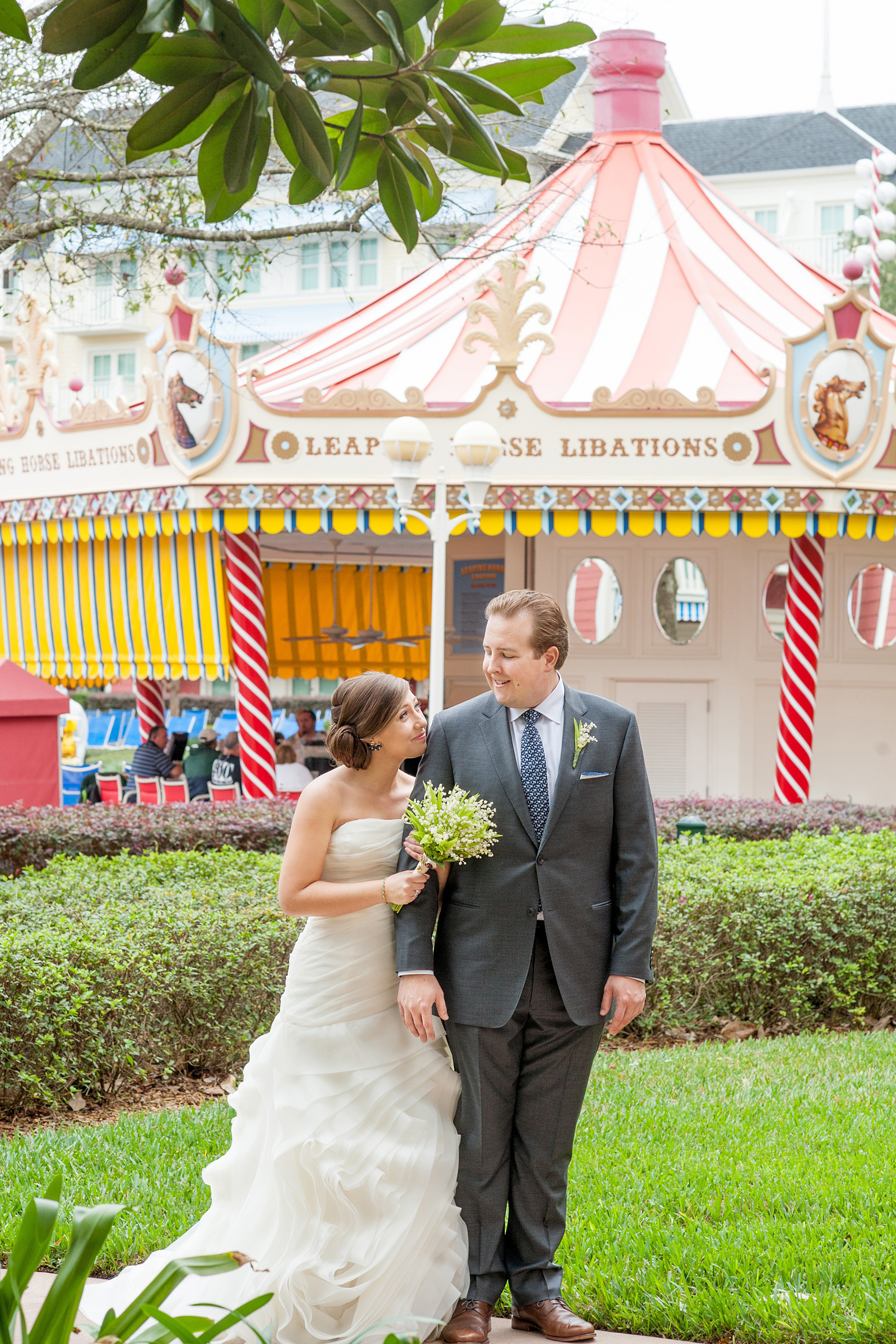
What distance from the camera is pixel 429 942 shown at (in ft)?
11.2

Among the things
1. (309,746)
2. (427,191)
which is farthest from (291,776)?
(427,191)

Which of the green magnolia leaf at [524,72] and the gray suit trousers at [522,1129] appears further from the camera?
the gray suit trousers at [522,1129]

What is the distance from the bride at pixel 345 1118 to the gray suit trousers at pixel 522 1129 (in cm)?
6

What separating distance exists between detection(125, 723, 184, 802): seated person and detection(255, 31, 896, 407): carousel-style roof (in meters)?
4.04

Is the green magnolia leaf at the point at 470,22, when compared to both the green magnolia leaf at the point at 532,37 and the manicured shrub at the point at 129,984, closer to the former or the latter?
the green magnolia leaf at the point at 532,37

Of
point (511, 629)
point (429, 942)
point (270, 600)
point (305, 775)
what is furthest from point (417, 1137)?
point (270, 600)

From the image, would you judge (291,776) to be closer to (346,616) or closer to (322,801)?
(346,616)

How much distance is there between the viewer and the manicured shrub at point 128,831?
9023mm

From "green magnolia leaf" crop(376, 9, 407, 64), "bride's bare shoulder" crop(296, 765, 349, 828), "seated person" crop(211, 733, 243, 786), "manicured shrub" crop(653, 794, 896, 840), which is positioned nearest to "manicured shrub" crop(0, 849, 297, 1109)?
"bride's bare shoulder" crop(296, 765, 349, 828)

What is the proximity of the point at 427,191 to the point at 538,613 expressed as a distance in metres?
1.13

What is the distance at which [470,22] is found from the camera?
1976mm

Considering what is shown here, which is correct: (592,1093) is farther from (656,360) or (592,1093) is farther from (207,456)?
(656,360)

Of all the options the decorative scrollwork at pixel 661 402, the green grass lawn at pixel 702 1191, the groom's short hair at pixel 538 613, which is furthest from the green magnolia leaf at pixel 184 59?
the decorative scrollwork at pixel 661 402

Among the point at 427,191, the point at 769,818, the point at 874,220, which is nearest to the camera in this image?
the point at 427,191
